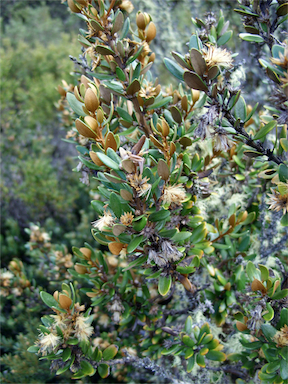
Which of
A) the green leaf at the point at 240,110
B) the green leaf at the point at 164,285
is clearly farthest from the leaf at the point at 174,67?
the green leaf at the point at 164,285

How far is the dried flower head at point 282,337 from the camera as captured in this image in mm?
898

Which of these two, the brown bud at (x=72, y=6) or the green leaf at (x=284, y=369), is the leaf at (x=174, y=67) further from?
the green leaf at (x=284, y=369)

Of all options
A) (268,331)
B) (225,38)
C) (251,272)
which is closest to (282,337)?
(268,331)

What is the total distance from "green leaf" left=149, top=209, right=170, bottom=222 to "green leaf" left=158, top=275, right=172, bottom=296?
22cm

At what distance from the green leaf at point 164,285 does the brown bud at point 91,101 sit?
56 cm

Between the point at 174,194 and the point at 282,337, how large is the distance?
0.59 metres

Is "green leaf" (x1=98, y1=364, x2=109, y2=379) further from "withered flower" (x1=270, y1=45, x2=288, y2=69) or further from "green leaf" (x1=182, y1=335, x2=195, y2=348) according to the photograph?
"withered flower" (x1=270, y1=45, x2=288, y2=69)

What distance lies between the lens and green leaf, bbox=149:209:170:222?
2.54 ft

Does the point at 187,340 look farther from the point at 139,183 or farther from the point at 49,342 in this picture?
the point at 139,183

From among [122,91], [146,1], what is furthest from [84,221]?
[146,1]

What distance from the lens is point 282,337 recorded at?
0.90 m

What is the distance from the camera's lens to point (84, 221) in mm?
2408

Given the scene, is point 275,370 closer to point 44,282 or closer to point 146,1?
point 44,282

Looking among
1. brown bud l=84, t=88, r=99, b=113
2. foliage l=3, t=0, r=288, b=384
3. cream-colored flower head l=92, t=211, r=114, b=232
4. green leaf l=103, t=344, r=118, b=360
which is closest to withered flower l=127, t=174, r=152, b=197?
foliage l=3, t=0, r=288, b=384
